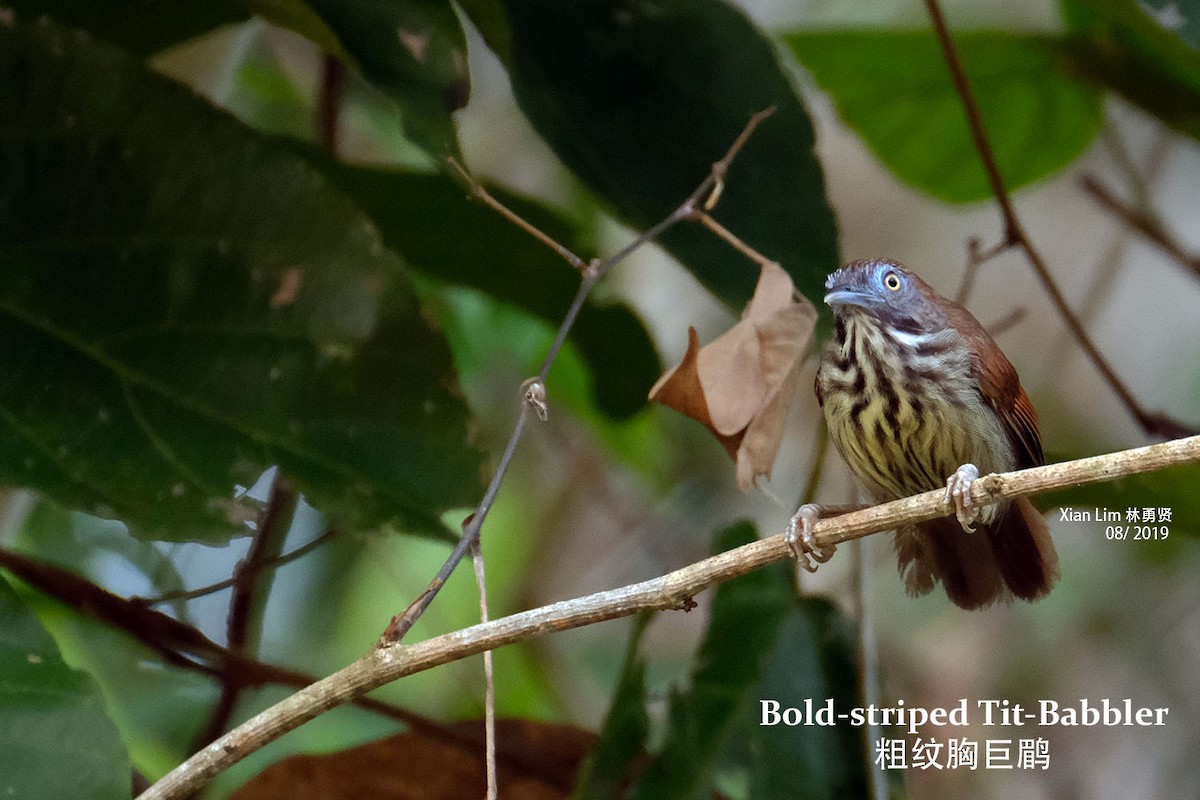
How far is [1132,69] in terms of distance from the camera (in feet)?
5.33

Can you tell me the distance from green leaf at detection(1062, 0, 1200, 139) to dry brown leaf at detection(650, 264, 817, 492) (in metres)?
0.80

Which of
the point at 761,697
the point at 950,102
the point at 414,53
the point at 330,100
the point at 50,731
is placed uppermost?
the point at 950,102

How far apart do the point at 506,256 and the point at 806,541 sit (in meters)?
0.80

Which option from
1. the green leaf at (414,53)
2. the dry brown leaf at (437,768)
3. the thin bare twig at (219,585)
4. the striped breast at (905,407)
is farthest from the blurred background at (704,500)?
the green leaf at (414,53)

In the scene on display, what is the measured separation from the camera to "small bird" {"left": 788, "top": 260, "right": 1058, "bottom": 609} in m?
1.07

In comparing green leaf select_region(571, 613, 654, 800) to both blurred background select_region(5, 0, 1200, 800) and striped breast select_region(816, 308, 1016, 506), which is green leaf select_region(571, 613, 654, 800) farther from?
striped breast select_region(816, 308, 1016, 506)

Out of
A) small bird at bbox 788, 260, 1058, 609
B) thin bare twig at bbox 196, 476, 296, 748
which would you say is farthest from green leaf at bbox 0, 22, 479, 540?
small bird at bbox 788, 260, 1058, 609

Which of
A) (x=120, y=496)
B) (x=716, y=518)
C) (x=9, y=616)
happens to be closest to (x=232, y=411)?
(x=120, y=496)

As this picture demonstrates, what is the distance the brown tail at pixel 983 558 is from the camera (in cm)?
107

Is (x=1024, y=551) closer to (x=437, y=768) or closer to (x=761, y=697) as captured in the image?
(x=761, y=697)

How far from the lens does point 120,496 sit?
1.13 metres

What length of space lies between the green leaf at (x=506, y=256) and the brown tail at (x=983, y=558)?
1.84 ft

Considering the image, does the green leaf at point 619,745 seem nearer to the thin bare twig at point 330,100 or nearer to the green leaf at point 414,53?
the green leaf at point 414,53

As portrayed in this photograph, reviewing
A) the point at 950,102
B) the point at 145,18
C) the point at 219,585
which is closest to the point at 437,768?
the point at 219,585
